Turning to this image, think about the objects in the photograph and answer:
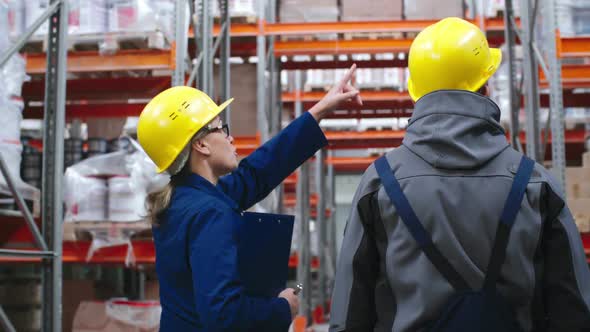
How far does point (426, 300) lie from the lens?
6.99ft

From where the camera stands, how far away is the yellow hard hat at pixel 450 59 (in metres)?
2.37

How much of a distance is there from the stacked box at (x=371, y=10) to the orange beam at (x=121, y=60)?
2.87m

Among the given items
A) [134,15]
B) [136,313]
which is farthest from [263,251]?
[134,15]

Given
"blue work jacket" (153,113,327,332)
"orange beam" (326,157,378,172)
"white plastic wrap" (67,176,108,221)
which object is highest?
"blue work jacket" (153,113,327,332)

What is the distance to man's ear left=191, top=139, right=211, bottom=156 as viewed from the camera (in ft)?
9.52

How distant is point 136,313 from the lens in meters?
6.28

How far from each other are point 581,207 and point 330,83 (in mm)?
6089

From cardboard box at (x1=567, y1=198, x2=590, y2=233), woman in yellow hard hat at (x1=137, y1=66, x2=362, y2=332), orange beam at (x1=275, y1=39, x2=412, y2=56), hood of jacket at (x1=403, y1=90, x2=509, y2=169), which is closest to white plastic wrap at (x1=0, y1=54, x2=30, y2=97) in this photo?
woman in yellow hard hat at (x1=137, y1=66, x2=362, y2=332)

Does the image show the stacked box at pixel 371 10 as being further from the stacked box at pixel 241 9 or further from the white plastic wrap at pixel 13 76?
the white plastic wrap at pixel 13 76

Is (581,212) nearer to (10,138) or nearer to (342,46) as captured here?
(342,46)

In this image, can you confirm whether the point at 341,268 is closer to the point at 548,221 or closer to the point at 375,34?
the point at 548,221

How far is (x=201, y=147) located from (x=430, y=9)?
6.47 m

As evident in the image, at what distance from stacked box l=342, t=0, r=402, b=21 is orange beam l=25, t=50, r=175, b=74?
9.41ft

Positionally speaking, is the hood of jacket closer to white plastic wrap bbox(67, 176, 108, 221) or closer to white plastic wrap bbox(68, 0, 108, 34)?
white plastic wrap bbox(67, 176, 108, 221)
